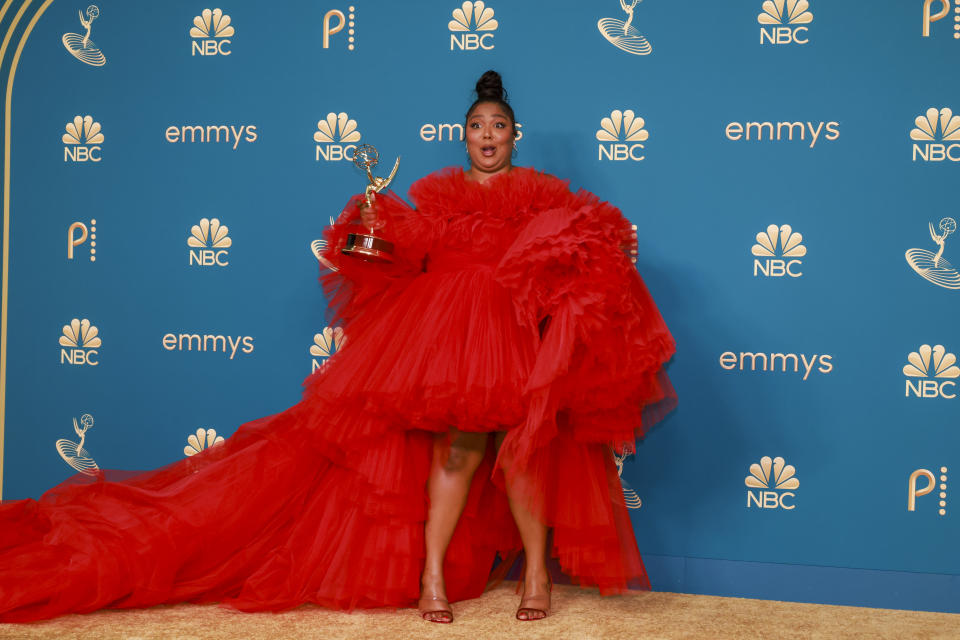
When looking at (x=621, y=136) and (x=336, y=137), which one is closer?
(x=621, y=136)

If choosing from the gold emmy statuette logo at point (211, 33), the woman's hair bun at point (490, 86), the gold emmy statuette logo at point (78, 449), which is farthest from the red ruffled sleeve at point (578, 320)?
the gold emmy statuette logo at point (78, 449)

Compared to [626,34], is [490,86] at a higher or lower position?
lower

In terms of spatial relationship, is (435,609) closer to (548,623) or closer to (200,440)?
(548,623)

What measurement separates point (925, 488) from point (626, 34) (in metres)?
1.81

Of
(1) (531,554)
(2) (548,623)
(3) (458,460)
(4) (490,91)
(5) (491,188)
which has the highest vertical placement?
(4) (490,91)

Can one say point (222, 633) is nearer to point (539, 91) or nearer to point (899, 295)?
point (539, 91)

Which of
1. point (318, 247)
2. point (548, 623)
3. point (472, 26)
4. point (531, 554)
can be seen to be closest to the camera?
point (548, 623)

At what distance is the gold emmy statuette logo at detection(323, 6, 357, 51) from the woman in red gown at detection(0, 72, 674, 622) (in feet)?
2.16

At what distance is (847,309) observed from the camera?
9.07 feet

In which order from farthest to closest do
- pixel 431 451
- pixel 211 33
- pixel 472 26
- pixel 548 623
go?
1. pixel 211 33
2. pixel 472 26
3. pixel 431 451
4. pixel 548 623

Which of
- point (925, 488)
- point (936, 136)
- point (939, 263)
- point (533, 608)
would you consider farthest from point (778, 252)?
point (533, 608)

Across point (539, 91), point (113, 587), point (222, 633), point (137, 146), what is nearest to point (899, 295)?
point (539, 91)

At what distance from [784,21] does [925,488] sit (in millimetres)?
1605

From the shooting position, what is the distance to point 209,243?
323 centimetres
